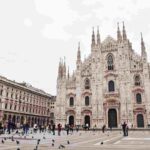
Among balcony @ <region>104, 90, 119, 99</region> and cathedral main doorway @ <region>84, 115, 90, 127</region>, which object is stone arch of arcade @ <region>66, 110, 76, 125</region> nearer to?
cathedral main doorway @ <region>84, 115, 90, 127</region>

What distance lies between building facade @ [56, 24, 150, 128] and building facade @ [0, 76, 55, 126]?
535 inches

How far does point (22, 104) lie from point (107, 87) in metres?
25.9

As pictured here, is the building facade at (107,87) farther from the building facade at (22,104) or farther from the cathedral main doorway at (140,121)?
the building facade at (22,104)

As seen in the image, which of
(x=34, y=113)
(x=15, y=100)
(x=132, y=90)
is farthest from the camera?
(x=34, y=113)

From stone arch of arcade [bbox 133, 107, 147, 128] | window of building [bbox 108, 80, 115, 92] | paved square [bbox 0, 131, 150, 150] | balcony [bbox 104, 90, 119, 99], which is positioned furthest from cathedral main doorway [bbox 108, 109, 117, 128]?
paved square [bbox 0, 131, 150, 150]

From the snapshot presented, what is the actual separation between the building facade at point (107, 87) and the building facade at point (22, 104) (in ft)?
44.6

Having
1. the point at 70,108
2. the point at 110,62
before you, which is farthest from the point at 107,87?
the point at 70,108

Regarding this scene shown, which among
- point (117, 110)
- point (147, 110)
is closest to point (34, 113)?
point (117, 110)

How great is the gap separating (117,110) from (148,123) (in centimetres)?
663

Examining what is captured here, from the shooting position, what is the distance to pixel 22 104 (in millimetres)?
60250

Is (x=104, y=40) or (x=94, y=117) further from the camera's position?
(x=104, y=40)

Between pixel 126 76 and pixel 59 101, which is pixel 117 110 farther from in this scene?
pixel 59 101

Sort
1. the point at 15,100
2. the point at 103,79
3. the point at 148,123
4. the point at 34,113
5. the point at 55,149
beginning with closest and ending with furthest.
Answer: the point at 55,149 < the point at 148,123 < the point at 103,79 < the point at 15,100 < the point at 34,113

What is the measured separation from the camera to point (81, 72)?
50.2 metres
